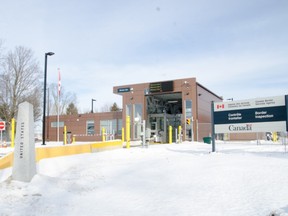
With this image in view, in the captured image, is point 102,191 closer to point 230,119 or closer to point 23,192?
point 23,192

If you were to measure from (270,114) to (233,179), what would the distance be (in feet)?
19.5

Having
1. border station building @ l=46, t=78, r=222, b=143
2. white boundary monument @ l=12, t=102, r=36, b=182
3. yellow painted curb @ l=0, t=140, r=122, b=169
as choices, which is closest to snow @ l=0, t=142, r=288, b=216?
white boundary monument @ l=12, t=102, r=36, b=182

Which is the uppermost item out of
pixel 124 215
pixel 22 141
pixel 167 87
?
pixel 167 87

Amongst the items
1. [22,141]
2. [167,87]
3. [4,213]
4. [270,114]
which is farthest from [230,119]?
[167,87]

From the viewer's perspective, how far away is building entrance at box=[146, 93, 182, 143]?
3667cm

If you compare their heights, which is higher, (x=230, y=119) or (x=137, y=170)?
(x=230, y=119)

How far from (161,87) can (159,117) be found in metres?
4.42

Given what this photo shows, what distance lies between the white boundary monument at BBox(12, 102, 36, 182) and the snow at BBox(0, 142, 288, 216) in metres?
0.23

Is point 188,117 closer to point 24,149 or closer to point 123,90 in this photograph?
point 123,90

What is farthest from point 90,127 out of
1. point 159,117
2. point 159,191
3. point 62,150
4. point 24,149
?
point 159,191

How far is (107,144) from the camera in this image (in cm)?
1905

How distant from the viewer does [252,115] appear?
13.4 meters

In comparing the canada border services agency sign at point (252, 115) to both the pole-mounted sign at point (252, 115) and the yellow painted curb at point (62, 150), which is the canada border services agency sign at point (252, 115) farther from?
the yellow painted curb at point (62, 150)

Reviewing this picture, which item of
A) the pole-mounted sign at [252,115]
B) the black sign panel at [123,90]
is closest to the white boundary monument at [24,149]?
the pole-mounted sign at [252,115]
